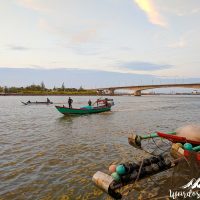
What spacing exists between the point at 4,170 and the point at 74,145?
6467mm

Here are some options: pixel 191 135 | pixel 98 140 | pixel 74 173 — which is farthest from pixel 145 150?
pixel 74 173

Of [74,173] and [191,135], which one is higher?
[191,135]

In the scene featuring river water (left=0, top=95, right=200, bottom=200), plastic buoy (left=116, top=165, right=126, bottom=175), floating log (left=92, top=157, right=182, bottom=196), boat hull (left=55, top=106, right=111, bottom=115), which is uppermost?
plastic buoy (left=116, top=165, right=126, bottom=175)

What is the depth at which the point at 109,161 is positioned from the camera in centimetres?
1445

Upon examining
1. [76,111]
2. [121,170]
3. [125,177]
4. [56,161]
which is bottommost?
[56,161]

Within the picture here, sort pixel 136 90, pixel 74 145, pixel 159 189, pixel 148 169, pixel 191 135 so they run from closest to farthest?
1. pixel 148 169
2. pixel 159 189
3. pixel 191 135
4. pixel 74 145
5. pixel 136 90

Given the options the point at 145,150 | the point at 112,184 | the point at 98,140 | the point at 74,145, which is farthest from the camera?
the point at 98,140

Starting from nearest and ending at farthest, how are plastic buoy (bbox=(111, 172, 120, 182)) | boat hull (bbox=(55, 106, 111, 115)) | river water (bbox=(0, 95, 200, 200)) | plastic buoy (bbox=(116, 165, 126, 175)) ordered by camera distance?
1. plastic buoy (bbox=(111, 172, 120, 182))
2. plastic buoy (bbox=(116, 165, 126, 175))
3. river water (bbox=(0, 95, 200, 200))
4. boat hull (bbox=(55, 106, 111, 115))

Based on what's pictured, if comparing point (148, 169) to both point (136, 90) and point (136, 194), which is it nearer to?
point (136, 194)

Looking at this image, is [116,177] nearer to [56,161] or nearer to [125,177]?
[125,177]

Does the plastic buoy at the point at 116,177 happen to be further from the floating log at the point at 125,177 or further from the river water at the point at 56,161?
the river water at the point at 56,161

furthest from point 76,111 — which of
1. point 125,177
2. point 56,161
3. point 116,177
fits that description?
point 116,177

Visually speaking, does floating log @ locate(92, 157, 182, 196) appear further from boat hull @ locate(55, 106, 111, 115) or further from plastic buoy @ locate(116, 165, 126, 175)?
boat hull @ locate(55, 106, 111, 115)

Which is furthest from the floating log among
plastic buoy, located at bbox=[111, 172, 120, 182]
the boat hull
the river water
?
the boat hull
